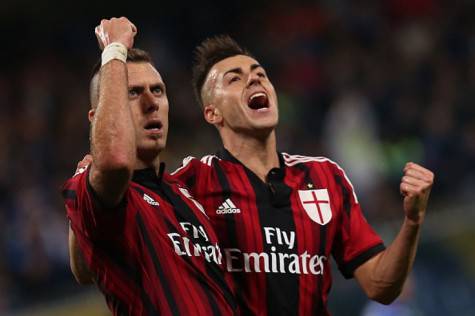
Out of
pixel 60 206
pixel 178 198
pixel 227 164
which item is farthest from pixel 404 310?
pixel 60 206

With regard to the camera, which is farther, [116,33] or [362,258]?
[362,258]

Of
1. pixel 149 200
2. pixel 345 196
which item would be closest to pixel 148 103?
pixel 149 200

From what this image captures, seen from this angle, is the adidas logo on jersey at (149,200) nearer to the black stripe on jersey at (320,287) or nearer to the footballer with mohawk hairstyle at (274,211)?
the footballer with mohawk hairstyle at (274,211)

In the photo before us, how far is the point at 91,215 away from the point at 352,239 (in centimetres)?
162

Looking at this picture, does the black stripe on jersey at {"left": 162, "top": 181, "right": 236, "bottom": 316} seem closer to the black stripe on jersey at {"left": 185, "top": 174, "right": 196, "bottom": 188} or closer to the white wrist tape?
the black stripe on jersey at {"left": 185, "top": 174, "right": 196, "bottom": 188}

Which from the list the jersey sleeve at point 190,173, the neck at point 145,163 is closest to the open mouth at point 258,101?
the jersey sleeve at point 190,173

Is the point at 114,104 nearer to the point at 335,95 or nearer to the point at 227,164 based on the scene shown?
the point at 227,164

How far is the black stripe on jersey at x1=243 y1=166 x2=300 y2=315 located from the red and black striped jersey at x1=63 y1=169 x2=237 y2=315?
41cm

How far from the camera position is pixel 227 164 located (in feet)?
17.3

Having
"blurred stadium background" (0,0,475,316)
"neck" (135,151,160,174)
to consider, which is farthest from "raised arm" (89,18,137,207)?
"blurred stadium background" (0,0,475,316)

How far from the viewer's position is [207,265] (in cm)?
448

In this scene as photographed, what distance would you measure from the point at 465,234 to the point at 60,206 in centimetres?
400

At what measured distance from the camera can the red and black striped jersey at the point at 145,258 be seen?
4.16 m

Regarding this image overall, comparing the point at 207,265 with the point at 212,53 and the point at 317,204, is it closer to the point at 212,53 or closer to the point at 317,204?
the point at 317,204
